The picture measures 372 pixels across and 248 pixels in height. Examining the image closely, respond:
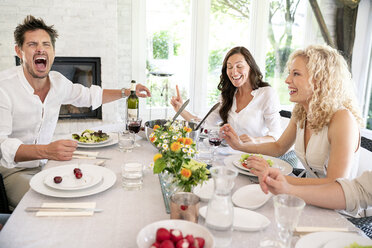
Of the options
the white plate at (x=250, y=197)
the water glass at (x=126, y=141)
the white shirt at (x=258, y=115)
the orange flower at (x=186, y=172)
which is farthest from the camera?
the white shirt at (x=258, y=115)

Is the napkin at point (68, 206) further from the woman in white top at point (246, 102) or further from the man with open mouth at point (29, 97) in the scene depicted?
the woman in white top at point (246, 102)

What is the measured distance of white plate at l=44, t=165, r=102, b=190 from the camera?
128cm

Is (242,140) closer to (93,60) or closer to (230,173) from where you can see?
(230,173)

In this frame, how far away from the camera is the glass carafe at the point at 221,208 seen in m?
0.89

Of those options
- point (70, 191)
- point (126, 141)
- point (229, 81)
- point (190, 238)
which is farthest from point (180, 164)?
point (229, 81)

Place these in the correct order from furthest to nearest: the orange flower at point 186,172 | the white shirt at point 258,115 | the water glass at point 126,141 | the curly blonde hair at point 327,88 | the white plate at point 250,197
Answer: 1. the white shirt at point 258,115
2. the water glass at point 126,141
3. the curly blonde hair at point 327,88
4. the white plate at point 250,197
5. the orange flower at point 186,172

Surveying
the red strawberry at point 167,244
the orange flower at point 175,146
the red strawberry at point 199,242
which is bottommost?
the red strawberry at point 199,242

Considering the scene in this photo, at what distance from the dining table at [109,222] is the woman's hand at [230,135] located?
1.62 ft

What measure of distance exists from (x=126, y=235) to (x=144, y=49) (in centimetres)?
360

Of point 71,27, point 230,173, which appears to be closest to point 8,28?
point 71,27

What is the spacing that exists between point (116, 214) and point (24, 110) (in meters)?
1.23

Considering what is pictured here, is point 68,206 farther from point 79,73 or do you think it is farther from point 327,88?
point 79,73

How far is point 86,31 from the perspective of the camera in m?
3.88

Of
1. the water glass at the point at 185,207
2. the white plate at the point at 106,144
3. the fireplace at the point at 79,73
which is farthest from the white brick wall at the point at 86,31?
the water glass at the point at 185,207
